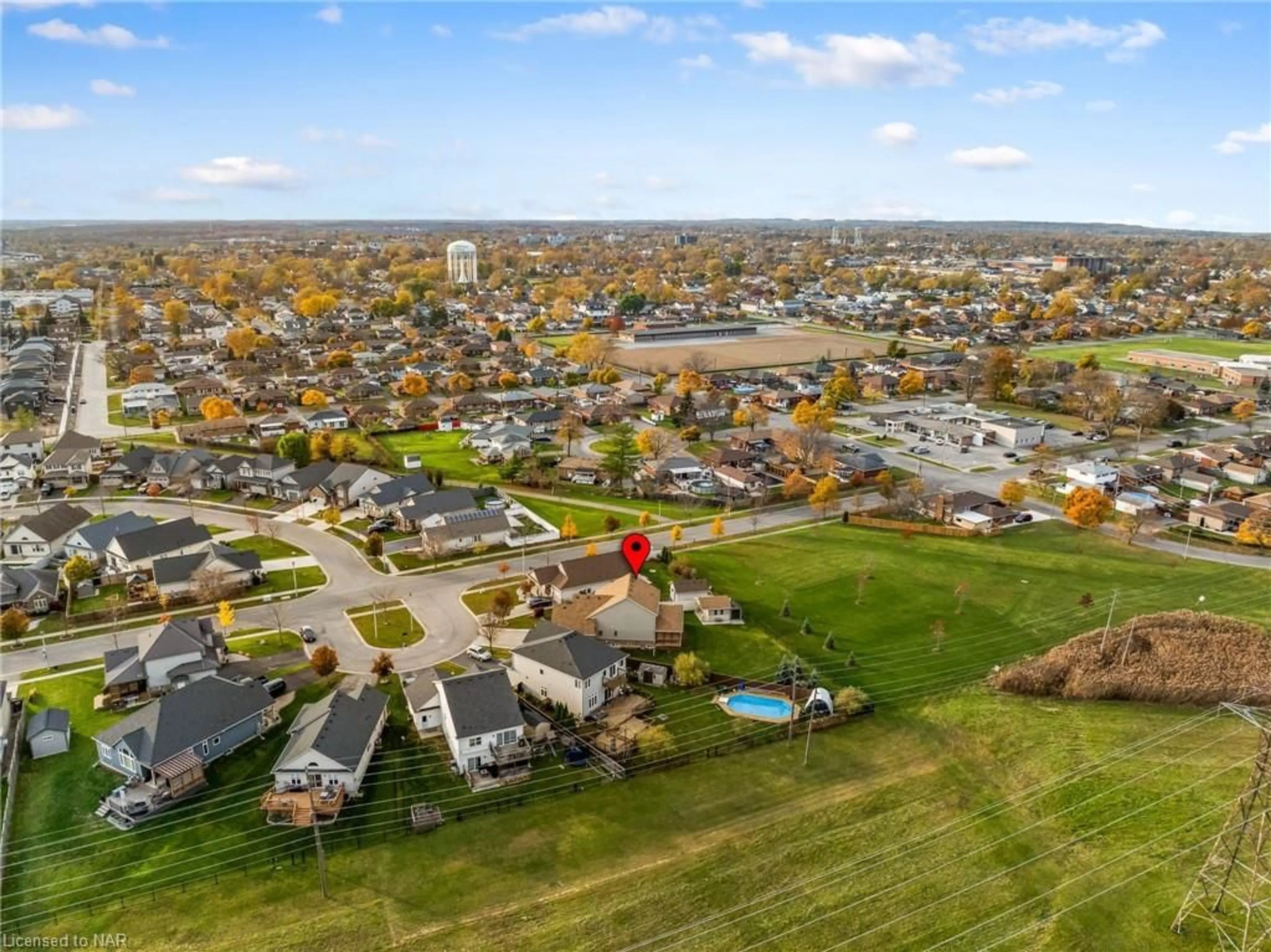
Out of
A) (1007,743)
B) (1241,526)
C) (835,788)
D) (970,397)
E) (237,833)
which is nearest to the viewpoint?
(237,833)

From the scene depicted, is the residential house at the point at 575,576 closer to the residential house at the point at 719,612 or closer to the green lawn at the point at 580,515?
the residential house at the point at 719,612

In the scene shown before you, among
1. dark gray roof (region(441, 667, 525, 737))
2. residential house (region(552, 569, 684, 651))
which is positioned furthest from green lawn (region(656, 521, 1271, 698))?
dark gray roof (region(441, 667, 525, 737))

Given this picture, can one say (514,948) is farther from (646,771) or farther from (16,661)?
(16,661)

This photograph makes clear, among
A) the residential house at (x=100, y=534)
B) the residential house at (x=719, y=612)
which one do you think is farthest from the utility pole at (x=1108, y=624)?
the residential house at (x=100, y=534)

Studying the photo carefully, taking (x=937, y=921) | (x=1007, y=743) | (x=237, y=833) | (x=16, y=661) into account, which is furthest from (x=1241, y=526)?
(x=16, y=661)

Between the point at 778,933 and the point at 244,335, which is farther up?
the point at 244,335

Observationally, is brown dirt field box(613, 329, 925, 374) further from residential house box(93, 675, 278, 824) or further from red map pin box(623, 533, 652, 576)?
residential house box(93, 675, 278, 824)
